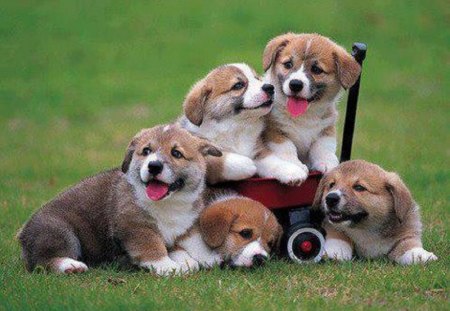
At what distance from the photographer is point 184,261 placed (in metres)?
7.39

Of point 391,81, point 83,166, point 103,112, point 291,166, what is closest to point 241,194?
point 291,166

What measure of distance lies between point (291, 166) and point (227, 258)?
2.85 ft

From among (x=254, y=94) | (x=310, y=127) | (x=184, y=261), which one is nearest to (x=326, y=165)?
(x=310, y=127)

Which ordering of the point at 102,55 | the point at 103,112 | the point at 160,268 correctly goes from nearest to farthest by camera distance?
1. the point at 160,268
2. the point at 103,112
3. the point at 102,55

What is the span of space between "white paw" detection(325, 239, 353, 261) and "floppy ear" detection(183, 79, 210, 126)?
1.39 metres

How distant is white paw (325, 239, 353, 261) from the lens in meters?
7.58

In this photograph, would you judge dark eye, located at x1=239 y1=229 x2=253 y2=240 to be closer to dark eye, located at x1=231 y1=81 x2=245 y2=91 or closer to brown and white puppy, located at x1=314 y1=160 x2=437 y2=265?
brown and white puppy, located at x1=314 y1=160 x2=437 y2=265

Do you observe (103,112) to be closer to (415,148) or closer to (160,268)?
(415,148)

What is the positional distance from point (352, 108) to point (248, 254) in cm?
166

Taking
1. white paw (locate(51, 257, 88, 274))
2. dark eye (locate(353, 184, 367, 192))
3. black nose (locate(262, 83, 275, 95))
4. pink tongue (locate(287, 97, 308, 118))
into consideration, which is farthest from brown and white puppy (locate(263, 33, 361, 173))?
white paw (locate(51, 257, 88, 274))

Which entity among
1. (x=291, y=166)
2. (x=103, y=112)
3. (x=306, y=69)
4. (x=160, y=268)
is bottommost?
(x=103, y=112)

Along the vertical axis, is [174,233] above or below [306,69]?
below

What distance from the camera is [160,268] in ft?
23.8

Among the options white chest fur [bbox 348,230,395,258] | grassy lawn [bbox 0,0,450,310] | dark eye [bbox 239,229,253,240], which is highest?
dark eye [bbox 239,229,253,240]
